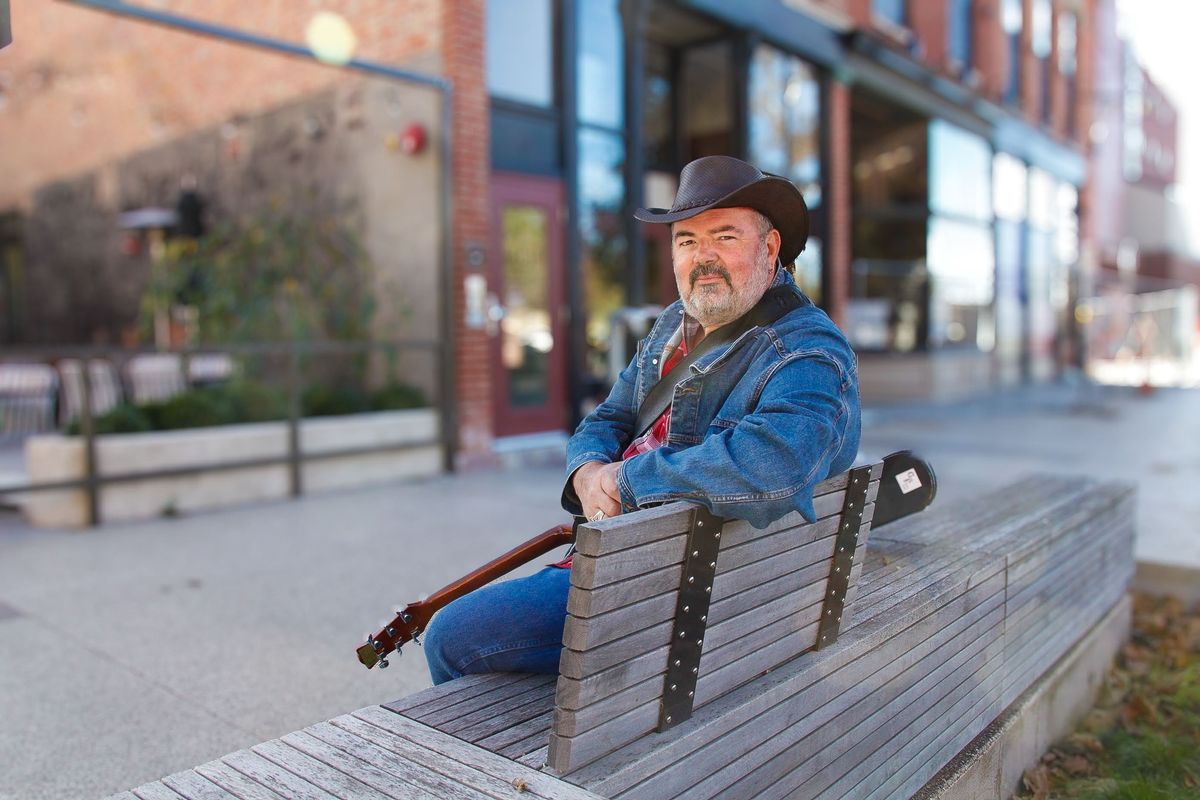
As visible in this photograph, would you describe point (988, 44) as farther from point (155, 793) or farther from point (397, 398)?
point (155, 793)

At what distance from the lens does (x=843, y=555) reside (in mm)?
2275

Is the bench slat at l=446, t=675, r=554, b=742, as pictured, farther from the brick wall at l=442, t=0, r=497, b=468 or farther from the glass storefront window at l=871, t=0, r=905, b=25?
the glass storefront window at l=871, t=0, r=905, b=25

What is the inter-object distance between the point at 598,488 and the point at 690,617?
50cm

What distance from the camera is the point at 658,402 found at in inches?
97.3

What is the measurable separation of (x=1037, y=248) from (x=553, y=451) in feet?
50.3

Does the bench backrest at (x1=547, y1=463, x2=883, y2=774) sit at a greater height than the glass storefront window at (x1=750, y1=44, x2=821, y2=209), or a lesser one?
lesser

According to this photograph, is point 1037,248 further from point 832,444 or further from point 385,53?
point 832,444

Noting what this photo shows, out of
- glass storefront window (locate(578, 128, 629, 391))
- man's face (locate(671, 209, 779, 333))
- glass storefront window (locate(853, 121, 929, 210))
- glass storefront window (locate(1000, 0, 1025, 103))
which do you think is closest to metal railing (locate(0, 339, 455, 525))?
glass storefront window (locate(578, 128, 629, 391))

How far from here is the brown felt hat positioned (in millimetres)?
2230

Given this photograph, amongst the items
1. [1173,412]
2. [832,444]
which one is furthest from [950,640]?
[1173,412]

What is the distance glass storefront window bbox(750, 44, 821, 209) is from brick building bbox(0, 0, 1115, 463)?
4 centimetres

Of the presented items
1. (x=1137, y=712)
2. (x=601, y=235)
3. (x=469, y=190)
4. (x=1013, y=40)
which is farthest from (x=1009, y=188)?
(x=1137, y=712)

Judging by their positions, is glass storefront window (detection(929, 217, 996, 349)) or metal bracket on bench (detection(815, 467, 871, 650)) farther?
glass storefront window (detection(929, 217, 996, 349))

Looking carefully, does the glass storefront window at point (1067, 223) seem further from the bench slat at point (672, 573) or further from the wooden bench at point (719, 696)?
the bench slat at point (672, 573)
